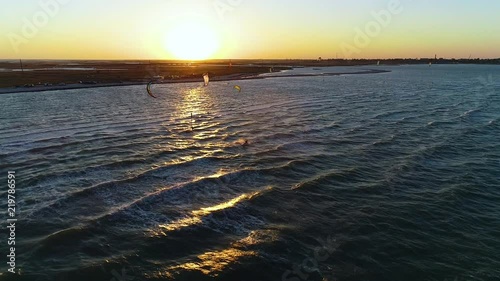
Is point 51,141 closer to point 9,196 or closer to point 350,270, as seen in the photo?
point 9,196

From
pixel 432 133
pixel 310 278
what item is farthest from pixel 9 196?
pixel 432 133

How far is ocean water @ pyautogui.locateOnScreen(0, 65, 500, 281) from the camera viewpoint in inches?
479

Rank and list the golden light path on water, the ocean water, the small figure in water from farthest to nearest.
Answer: the small figure in water, the ocean water, the golden light path on water

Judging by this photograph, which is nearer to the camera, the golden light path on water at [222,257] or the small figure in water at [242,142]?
the golden light path on water at [222,257]

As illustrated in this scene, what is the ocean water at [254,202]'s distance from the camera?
1216 cm

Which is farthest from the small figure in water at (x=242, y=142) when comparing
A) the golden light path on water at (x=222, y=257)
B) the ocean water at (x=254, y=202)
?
the golden light path on water at (x=222, y=257)

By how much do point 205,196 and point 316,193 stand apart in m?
5.76

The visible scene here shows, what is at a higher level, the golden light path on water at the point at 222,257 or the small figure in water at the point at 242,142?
the small figure in water at the point at 242,142

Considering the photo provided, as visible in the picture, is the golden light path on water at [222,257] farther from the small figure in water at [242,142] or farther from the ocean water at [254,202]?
the small figure in water at [242,142]

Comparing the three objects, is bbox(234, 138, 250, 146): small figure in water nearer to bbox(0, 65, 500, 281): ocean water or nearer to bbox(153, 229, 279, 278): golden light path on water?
bbox(0, 65, 500, 281): ocean water

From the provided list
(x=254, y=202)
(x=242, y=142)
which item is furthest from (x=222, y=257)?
(x=242, y=142)

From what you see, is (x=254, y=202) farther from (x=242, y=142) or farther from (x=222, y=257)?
(x=242, y=142)

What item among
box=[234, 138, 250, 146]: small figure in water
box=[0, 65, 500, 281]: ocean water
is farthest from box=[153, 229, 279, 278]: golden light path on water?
box=[234, 138, 250, 146]: small figure in water

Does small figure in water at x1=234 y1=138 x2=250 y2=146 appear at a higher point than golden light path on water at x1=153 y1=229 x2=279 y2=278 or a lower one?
higher
